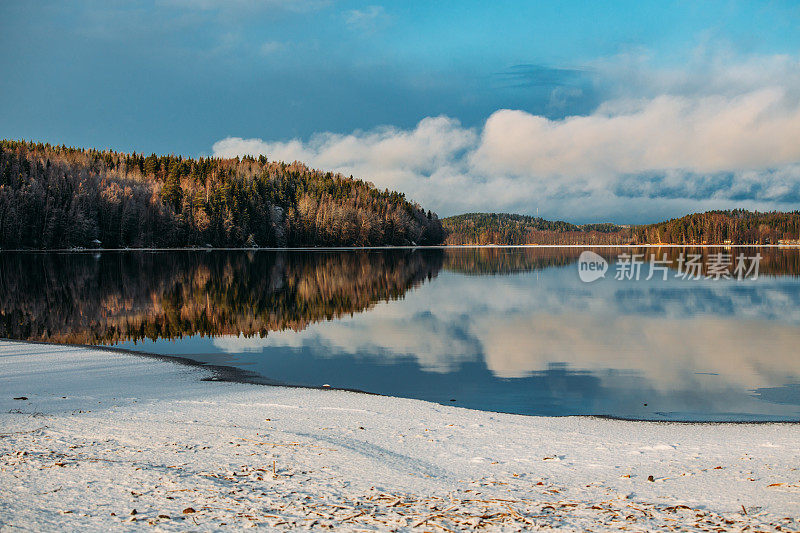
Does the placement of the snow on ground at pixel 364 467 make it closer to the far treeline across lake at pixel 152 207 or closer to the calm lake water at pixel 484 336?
the calm lake water at pixel 484 336

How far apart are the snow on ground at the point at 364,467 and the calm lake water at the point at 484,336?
9.67 feet

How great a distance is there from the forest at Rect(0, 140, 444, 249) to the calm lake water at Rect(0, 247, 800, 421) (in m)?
83.3

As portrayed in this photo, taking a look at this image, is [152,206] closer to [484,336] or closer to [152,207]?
[152,207]

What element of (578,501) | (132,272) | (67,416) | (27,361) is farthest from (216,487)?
(132,272)

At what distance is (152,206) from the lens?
13288cm

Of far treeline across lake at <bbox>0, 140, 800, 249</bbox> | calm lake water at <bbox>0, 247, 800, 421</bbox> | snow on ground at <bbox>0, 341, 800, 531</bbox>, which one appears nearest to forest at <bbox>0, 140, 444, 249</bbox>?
far treeline across lake at <bbox>0, 140, 800, 249</bbox>

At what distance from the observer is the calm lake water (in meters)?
13.8

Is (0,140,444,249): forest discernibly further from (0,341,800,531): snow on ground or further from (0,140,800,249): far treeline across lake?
(0,341,800,531): snow on ground

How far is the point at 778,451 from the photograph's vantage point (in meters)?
8.62

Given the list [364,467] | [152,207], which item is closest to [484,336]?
[364,467]

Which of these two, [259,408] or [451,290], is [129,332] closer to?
[259,408]

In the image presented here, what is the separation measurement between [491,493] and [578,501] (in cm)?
91

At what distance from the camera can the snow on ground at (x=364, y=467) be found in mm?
5738

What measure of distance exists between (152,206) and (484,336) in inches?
4937
